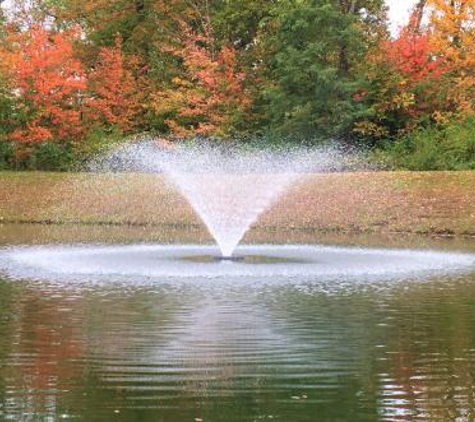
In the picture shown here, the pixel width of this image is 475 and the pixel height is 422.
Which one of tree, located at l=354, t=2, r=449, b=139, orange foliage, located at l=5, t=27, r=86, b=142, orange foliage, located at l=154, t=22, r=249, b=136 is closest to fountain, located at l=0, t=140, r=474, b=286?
orange foliage, located at l=154, t=22, r=249, b=136

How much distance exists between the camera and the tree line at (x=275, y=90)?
44250 millimetres

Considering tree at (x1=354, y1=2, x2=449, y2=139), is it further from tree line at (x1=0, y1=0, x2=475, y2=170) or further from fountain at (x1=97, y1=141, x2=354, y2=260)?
fountain at (x1=97, y1=141, x2=354, y2=260)

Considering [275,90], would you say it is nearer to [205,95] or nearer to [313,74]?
[313,74]

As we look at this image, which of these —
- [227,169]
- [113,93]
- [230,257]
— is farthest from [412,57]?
[230,257]

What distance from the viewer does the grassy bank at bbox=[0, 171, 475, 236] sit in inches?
1302

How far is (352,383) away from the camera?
983 cm

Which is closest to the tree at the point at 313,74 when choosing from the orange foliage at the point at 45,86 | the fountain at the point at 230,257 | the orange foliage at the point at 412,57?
the orange foliage at the point at 412,57

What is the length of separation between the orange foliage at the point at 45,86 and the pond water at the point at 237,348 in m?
26.9

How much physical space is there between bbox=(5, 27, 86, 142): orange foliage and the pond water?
2695 cm

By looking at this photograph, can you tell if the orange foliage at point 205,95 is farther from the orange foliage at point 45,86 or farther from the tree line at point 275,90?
the orange foliage at point 45,86

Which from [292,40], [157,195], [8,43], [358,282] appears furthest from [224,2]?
[358,282]

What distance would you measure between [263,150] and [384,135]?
228 inches

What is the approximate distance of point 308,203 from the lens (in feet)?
117

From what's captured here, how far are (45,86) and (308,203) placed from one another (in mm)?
14717
